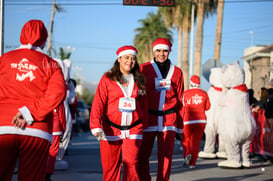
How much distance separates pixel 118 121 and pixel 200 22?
1000 inches

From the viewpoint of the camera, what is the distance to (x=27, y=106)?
458cm

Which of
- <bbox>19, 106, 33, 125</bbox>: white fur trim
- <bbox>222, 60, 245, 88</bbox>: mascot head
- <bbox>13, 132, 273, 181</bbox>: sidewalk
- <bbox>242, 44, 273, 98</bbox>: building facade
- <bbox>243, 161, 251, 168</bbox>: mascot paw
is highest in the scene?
<bbox>242, 44, 273, 98</bbox>: building facade

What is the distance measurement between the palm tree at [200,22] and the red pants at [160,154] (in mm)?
23706

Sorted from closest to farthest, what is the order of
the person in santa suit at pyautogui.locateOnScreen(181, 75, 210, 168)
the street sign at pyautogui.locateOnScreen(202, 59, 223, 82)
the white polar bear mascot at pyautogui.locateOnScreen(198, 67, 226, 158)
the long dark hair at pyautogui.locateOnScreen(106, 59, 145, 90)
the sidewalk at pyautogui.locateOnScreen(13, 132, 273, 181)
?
the long dark hair at pyautogui.locateOnScreen(106, 59, 145, 90) < the sidewalk at pyautogui.locateOnScreen(13, 132, 273, 181) < the person in santa suit at pyautogui.locateOnScreen(181, 75, 210, 168) < the white polar bear mascot at pyautogui.locateOnScreen(198, 67, 226, 158) < the street sign at pyautogui.locateOnScreen(202, 59, 223, 82)

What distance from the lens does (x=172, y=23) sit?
40.9m

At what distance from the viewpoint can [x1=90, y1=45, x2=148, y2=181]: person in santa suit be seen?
625cm

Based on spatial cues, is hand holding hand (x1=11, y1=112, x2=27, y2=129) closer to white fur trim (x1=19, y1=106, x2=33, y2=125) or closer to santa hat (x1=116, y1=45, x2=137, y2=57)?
white fur trim (x1=19, y1=106, x2=33, y2=125)

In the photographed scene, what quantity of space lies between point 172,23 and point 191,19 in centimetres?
199

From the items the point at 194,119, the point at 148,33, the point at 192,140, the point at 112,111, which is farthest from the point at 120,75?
the point at 148,33

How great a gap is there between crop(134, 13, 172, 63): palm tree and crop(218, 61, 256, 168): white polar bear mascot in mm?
49783

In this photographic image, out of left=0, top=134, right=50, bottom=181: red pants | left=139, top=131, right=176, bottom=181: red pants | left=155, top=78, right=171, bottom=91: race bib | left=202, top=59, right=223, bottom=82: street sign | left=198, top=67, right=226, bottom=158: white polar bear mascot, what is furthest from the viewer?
left=202, top=59, right=223, bottom=82: street sign

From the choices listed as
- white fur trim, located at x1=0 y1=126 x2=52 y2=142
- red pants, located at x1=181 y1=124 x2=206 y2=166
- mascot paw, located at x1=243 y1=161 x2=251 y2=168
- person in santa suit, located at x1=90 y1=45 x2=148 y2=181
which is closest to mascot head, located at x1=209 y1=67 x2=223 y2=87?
red pants, located at x1=181 y1=124 x2=206 y2=166

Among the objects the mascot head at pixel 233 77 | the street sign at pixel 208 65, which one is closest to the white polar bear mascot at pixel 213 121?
the mascot head at pixel 233 77

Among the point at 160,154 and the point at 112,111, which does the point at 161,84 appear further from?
the point at 112,111
